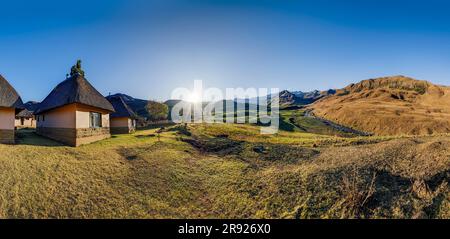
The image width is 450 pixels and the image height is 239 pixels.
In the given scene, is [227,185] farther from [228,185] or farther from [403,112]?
[403,112]

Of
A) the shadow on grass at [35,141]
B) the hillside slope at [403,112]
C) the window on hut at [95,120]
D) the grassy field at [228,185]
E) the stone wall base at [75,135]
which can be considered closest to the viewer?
the grassy field at [228,185]

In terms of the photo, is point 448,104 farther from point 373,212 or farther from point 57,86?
point 57,86

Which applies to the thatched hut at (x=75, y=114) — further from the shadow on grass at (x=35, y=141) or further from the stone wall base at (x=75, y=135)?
the shadow on grass at (x=35, y=141)

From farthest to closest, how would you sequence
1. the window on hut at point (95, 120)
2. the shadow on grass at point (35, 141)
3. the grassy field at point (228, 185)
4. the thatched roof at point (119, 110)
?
the thatched roof at point (119, 110) < the window on hut at point (95, 120) < the shadow on grass at point (35, 141) < the grassy field at point (228, 185)

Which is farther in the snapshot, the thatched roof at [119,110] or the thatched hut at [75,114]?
the thatched roof at [119,110]

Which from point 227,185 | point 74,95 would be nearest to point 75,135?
point 74,95

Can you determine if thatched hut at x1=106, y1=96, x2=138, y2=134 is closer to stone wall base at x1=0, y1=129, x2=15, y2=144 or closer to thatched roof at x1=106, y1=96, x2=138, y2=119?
thatched roof at x1=106, y1=96, x2=138, y2=119

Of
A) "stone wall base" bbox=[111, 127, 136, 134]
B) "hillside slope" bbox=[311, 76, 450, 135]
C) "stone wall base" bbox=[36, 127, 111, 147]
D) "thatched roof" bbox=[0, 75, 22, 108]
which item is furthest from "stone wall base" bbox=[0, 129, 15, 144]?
"hillside slope" bbox=[311, 76, 450, 135]

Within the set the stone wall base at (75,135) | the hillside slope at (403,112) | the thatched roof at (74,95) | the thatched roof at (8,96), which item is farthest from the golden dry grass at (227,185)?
the hillside slope at (403,112)

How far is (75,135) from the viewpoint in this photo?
1883cm

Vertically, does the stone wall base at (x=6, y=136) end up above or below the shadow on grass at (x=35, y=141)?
above

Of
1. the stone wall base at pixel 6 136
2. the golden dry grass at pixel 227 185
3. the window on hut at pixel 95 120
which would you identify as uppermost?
the window on hut at pixel 95 120

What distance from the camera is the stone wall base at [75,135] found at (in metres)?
19.0

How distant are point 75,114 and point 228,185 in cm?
1519
